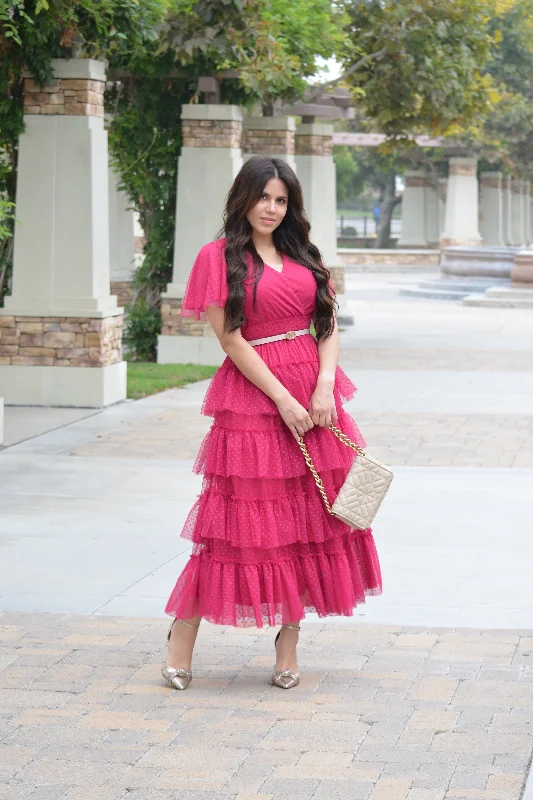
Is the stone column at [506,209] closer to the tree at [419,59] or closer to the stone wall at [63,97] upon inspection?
the tree at [419,59]

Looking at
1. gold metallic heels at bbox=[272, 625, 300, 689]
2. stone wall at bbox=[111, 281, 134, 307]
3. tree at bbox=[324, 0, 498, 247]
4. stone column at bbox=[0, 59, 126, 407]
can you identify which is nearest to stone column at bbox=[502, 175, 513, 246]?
stone wall at bbox=[111, 281, 134, 307]

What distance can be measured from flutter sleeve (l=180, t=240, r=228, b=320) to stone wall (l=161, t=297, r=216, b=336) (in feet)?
36.2

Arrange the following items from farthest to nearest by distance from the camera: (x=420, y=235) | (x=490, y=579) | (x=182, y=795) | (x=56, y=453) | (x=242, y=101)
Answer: (x=420, y=235), (x=242, y=101), (x=56, y=453), (x=490, y=579), (x=182, y=795)

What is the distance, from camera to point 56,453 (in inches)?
408

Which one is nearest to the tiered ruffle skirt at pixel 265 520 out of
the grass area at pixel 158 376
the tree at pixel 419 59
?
the grass area at pixel 158 376

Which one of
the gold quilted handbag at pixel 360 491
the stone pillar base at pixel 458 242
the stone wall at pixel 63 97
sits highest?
the stone wall at pixel 63 97

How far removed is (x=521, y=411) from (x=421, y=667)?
7.66 meters

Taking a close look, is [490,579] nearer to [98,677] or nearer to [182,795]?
[98,677]

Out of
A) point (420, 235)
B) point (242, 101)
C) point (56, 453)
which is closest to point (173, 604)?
point (56, 453)

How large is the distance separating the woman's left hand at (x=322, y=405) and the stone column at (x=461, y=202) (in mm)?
42925

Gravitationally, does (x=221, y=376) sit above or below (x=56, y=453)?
above

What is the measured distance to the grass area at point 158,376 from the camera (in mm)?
14077

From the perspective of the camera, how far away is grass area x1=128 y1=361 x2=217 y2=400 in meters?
14.1

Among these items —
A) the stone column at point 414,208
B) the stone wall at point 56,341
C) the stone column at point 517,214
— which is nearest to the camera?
the stone wall at point 56,341
